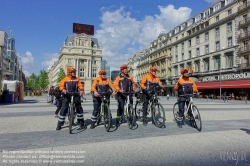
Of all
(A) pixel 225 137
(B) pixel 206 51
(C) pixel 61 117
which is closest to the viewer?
(A) pixel 225 137

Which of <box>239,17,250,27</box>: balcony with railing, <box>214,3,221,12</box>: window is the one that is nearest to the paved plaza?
<box>239,17,250,27</box>: balcony with railing

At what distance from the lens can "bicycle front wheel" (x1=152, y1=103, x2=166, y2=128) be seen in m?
6.07

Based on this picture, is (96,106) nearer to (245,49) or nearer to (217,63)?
(245,49)

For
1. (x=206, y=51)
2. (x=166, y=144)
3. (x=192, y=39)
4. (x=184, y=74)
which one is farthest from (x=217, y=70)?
(x=166, y=144)

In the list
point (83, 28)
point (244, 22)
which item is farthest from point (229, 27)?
point (83, 28)

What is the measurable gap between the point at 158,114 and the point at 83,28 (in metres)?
84.5

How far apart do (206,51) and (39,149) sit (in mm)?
46564

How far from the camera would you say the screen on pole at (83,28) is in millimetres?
81594

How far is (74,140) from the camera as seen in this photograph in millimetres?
4434

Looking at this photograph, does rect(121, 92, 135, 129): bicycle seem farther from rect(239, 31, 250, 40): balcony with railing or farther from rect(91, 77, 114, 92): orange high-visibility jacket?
rect(239, 31, 250, 40): balcony with railing

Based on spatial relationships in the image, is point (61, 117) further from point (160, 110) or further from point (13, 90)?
point (13, 90)

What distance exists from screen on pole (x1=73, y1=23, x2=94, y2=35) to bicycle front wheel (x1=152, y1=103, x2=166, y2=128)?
3260 inches

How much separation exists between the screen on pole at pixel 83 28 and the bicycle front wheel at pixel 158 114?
3260 inches

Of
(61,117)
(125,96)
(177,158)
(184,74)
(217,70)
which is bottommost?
(177,158)
